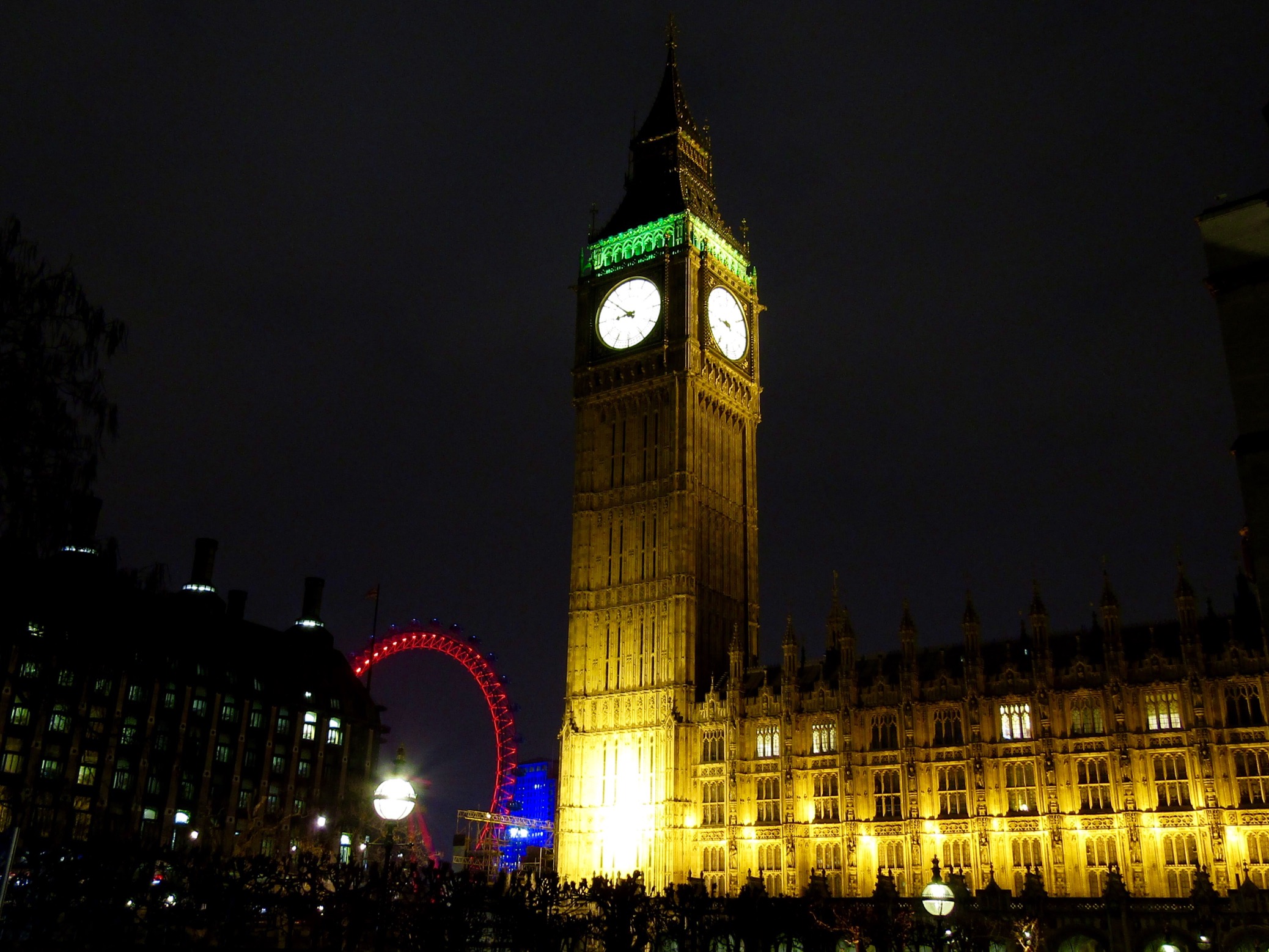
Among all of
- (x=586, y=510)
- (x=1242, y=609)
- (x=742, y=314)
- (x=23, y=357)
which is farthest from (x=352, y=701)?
(x=23, y=357)

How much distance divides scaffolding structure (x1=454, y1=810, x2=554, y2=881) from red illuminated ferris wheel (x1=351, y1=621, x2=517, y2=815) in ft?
7.87

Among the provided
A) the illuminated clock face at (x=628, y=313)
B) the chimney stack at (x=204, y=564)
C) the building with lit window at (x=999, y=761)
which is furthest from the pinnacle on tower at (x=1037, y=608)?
the chimney stack at (x=204, y=564)

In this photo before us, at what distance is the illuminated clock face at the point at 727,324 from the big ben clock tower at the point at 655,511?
0.54 ft

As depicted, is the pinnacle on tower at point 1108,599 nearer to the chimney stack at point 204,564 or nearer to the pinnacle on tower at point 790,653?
the pinnacle on tower at point 790,653

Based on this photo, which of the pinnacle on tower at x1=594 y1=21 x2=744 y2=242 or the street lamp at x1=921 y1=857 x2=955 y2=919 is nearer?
the street lamp at x1=921 y1=857 x2=955 y2=919

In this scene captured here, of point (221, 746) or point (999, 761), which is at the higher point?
point (221, 746)

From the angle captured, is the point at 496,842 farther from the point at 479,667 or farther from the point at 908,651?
the point at 908,651

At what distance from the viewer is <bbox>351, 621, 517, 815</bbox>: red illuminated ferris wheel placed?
101 metres

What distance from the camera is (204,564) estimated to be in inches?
4803

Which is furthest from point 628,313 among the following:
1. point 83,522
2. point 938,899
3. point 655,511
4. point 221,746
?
point 83,522

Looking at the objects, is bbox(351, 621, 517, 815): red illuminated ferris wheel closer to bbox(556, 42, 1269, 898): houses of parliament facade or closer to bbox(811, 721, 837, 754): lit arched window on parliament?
bbox(556, 42, 1269, 898): houses of parliament facade

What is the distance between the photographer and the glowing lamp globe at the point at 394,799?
1004 inches

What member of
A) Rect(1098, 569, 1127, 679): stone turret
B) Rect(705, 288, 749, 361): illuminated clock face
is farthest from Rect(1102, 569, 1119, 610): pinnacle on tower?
Rect(705, 288, 749, 361): illuminated clock face

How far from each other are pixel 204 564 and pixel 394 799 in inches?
4080
